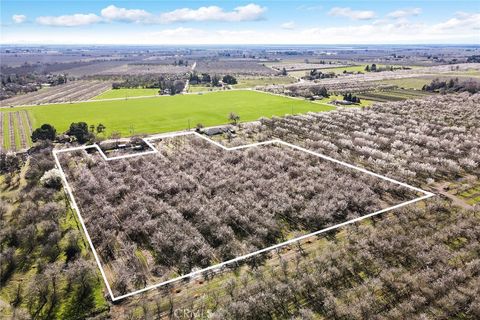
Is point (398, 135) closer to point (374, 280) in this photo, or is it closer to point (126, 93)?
point (374, 280)

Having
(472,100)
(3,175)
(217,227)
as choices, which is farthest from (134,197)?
(472,100)

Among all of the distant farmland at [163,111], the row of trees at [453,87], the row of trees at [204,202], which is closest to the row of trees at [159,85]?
the distant farmland at [163,111]

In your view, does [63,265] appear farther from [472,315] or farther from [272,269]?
[472,315]

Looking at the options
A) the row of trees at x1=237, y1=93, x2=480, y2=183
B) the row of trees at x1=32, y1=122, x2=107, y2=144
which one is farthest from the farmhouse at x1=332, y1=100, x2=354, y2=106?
the row of trees at x1=32, y1=122, x2=107, y2=144

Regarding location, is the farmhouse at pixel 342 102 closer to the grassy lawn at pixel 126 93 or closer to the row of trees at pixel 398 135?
the row of trees at pixel 398 135

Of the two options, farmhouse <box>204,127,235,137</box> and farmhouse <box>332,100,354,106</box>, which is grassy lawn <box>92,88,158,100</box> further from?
farmhouse <box>332,100,354,106</box>

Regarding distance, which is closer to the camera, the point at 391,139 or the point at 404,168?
the point at 404,168

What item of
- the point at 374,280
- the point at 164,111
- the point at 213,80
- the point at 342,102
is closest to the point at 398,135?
the point at 342,102
